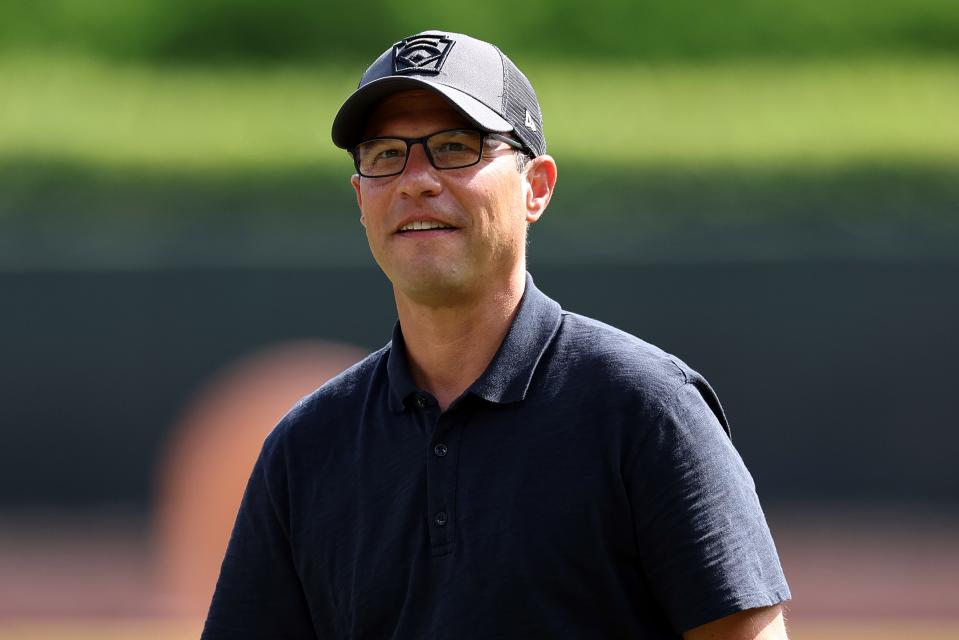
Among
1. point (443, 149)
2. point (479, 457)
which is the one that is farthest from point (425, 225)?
point (479, 457)

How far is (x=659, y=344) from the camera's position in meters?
9.35

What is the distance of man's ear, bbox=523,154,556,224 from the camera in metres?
2.03

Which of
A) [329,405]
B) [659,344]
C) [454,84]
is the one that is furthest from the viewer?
[659,344]

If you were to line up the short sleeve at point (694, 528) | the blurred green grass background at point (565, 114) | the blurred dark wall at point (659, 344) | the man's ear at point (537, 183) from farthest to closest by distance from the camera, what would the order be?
the blurred green grass background at point (565, 114) → the blurred dark wall at point (659, 344) → the man's ear at point (537, 183) → the short sleeve at point (694, 528)

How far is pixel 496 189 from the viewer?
6.30 feet

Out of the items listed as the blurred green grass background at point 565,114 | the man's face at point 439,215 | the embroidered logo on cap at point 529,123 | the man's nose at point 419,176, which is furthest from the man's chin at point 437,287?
the blurred green grass background at point 565,114

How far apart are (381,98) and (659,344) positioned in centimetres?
758

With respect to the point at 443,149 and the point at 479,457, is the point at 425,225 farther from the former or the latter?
the point at 479,457

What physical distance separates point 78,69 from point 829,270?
845 cm

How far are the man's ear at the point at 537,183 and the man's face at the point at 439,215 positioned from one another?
0.27 ft

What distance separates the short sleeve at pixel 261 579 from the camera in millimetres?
1932

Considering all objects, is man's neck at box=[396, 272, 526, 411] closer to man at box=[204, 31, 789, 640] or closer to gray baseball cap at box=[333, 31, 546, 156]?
man at box=[204, 31, 789, 640]

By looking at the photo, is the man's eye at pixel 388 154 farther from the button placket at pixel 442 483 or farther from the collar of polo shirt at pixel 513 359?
the button placket at pixel 442 483

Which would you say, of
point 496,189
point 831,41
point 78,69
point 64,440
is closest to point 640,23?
point 831,41
